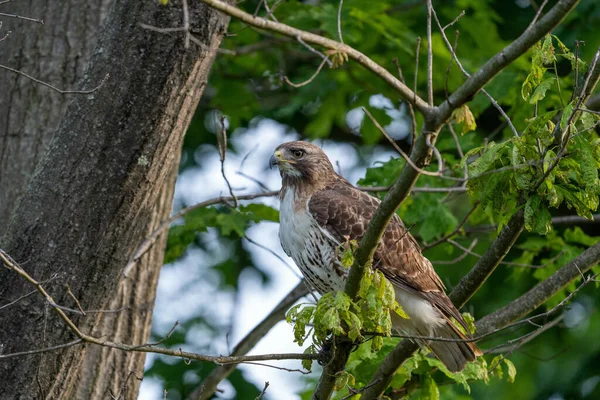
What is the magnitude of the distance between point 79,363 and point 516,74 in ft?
13.2

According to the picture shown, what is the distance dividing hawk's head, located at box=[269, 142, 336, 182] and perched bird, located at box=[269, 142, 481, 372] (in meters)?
0.05

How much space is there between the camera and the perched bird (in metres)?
4.78

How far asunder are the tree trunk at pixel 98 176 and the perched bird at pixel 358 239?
1.08 metres

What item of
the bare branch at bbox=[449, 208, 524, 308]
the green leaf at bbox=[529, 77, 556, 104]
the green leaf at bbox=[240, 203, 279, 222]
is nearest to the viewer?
the green leaf at bbox=[529, 77, 556, 104]

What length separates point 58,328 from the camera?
4062 millimetres

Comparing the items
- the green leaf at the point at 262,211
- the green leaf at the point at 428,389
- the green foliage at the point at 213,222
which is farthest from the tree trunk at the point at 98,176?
the green leaf at the point at 262,211

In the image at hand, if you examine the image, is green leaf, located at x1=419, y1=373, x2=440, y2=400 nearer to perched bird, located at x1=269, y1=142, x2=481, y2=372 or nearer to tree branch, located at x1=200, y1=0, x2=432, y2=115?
perched bird, located at x1=269, y1=142, x2=481, y2=372

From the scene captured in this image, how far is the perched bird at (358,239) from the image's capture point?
4777 mm

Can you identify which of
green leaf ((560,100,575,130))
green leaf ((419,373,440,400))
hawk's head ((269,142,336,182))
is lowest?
green leaf ((419,373,440,400))

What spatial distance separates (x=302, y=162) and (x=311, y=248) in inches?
30.1

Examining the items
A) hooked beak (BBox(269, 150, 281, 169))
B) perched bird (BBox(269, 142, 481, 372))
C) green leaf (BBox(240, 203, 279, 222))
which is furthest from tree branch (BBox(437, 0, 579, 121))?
green leaf (BBox(240, 203, 279, 222))

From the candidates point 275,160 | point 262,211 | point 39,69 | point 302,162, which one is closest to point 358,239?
point 302,162

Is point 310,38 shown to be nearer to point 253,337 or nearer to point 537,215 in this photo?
point 537,215

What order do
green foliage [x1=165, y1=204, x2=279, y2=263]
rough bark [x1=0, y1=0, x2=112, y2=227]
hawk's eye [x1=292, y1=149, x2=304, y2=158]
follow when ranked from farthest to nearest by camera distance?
green foliage [x1=165, y1=204, x2=279, y2=263] → hawk's eye [x1=292, y1=149, x2=304, y2=158] → rough bark [x1=0, y1=0, x2=112, y2=227]
